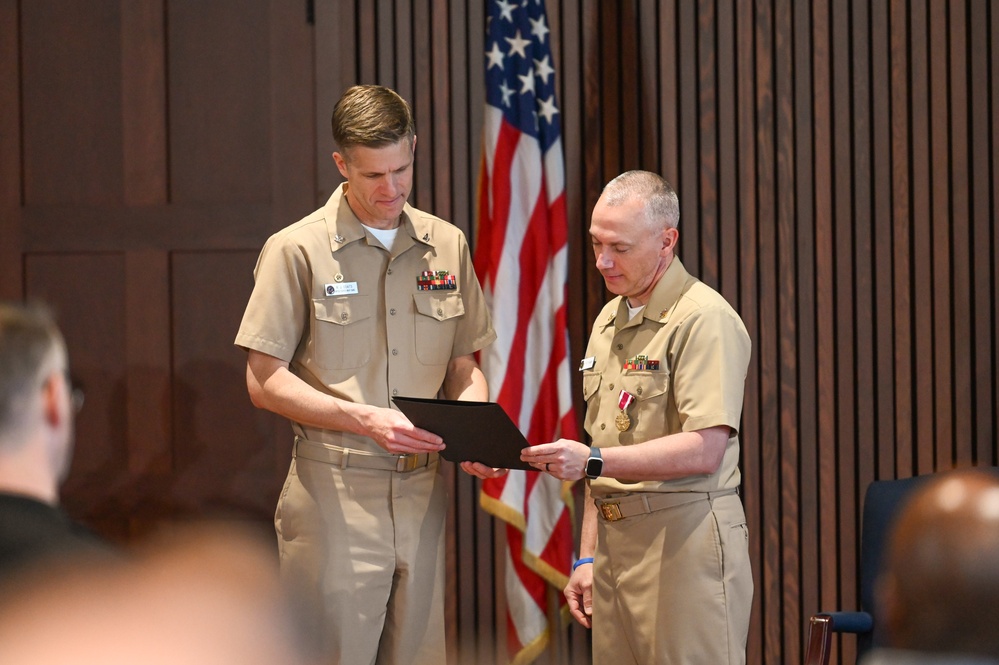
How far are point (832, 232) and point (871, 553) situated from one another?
1471mm

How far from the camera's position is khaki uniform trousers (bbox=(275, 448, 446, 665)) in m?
2.95

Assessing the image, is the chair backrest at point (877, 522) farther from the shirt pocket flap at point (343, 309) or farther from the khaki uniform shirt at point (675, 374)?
the shirt pocket flap at point (343, 309)

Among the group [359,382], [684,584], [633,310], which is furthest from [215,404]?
[684,584]

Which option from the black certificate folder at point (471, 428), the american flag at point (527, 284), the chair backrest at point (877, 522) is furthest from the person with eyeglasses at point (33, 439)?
the american flag at point (527, 284)

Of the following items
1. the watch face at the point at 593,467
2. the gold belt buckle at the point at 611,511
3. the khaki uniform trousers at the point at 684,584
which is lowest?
the khaki uniform trousers at the point at 684,584

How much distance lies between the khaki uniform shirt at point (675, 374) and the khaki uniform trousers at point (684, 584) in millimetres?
89

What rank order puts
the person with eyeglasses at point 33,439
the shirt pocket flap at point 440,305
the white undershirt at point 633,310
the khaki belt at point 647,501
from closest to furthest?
the person with eyeglasses at point 33,439, the khaki belt at point 647,501, the white undershirt at point 633,310, the shirt pocket flap at point 440,305

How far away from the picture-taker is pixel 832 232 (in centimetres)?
426

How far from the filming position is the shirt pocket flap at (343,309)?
3.03m

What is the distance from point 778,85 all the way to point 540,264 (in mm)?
1237

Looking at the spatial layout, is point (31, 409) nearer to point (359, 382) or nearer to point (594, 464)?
point (594, 464)

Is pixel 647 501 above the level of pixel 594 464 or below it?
below

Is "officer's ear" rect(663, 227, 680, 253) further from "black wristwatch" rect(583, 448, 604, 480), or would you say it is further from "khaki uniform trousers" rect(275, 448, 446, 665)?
"khaki uniform trousers" rect(275, 448, 446, 665)

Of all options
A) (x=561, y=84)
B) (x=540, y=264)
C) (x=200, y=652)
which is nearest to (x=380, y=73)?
(x=561, y=84)
